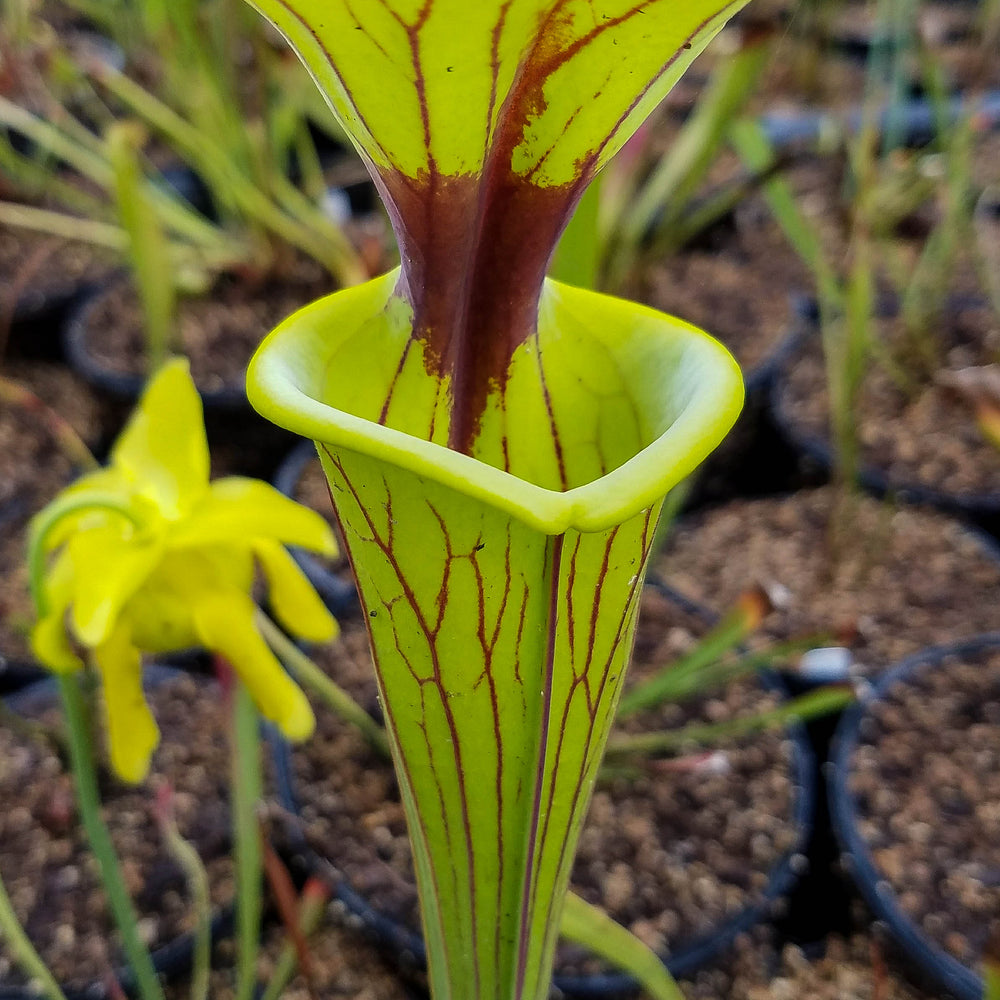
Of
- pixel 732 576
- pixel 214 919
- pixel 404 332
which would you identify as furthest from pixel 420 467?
pixel 732 576

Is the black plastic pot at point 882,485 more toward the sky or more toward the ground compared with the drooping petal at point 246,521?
more toward the sky

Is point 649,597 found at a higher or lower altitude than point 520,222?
lower

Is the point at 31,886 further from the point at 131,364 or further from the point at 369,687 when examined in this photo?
the point at 131,364

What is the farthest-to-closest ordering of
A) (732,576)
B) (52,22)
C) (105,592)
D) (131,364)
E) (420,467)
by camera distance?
(52,22) < (131,364) < (732,576) < (105,592) < (420,467)

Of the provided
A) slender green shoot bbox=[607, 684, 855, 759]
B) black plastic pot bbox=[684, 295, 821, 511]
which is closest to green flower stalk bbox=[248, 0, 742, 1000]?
slender green shoot bbox=[607, 684, 855, 759]

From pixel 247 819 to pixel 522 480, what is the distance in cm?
47

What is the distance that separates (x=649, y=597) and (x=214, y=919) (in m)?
0.65

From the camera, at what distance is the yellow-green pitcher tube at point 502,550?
327 millimetres

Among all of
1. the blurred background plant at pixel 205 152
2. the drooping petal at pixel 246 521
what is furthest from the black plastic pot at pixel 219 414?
the drooping petal at pixel 246 521

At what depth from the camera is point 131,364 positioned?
1658 millimetres

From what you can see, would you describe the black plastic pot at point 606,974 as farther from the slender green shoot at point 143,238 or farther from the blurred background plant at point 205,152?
the blurred background plant at point 205,152

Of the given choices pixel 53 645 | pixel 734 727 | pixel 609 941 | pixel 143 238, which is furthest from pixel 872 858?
pixel 143 238

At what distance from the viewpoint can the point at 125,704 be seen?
0.70m

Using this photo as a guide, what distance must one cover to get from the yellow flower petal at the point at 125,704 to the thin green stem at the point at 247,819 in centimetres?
8
